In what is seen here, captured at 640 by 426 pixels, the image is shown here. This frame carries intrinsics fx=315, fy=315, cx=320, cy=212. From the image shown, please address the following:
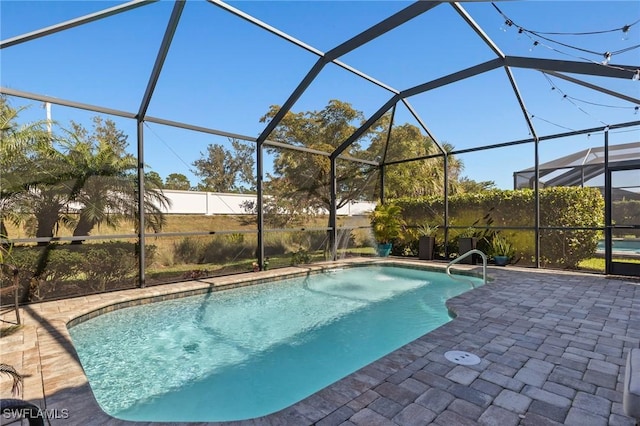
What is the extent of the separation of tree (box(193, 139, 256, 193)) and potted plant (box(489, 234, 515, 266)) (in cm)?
701

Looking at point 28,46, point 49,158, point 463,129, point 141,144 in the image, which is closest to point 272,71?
point 141,144

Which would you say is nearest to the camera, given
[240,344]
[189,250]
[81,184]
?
[240,344]

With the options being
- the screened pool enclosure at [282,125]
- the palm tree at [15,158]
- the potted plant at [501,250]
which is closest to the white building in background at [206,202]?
the screened pool enclosure at [282,125]

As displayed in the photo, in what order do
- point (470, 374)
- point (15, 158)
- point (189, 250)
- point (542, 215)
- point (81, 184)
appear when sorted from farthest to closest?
point (542, 215)
point (189, 250)
point (81, 184)
point (15, 158)
point (470, 374)

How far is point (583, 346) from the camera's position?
3369 millimetres

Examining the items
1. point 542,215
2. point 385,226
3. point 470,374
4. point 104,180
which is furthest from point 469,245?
point 104,180

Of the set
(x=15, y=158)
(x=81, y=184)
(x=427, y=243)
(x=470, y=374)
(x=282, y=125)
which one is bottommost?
(x=470, y=374)

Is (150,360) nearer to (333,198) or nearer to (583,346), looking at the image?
(583,346)

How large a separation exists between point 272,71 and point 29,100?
14.0ft

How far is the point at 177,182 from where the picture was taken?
690 cm

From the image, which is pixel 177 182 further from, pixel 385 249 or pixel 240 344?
pixel 385 249

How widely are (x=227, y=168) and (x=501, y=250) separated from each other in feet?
25.7

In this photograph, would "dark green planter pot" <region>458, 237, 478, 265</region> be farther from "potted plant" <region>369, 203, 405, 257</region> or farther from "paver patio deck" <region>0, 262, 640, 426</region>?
"paver patio deck" <region>0, 262, 640, 426</region>

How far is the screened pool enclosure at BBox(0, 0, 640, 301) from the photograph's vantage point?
5016 mm
